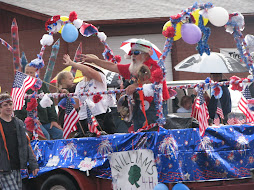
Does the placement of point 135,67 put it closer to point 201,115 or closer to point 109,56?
point 201,115

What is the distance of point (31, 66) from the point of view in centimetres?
771

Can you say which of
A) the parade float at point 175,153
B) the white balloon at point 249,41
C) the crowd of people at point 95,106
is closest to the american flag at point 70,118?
the crowd of people at point 95,106

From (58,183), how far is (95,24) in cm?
1269

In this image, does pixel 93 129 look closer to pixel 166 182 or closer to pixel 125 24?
pixel 166 182

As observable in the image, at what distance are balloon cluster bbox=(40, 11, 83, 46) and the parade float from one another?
1019 mm

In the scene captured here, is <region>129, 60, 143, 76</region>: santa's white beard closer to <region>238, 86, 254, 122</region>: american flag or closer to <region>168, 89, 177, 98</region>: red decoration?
<region>168, 89, 177, 98</region>: red decoration

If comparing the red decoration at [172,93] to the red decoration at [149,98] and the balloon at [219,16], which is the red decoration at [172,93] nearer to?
the red decoration at [149,98]

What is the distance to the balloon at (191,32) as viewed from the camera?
6.56 metres

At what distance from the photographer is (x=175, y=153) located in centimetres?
646

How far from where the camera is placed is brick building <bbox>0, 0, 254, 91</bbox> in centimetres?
1920

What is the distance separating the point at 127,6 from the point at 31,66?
1282cm

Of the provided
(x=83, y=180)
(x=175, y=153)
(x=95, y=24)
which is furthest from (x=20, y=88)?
(x=95, y=24)

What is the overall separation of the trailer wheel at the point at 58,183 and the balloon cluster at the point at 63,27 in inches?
78.7

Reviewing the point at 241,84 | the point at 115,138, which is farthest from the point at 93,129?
the point at 241,84
